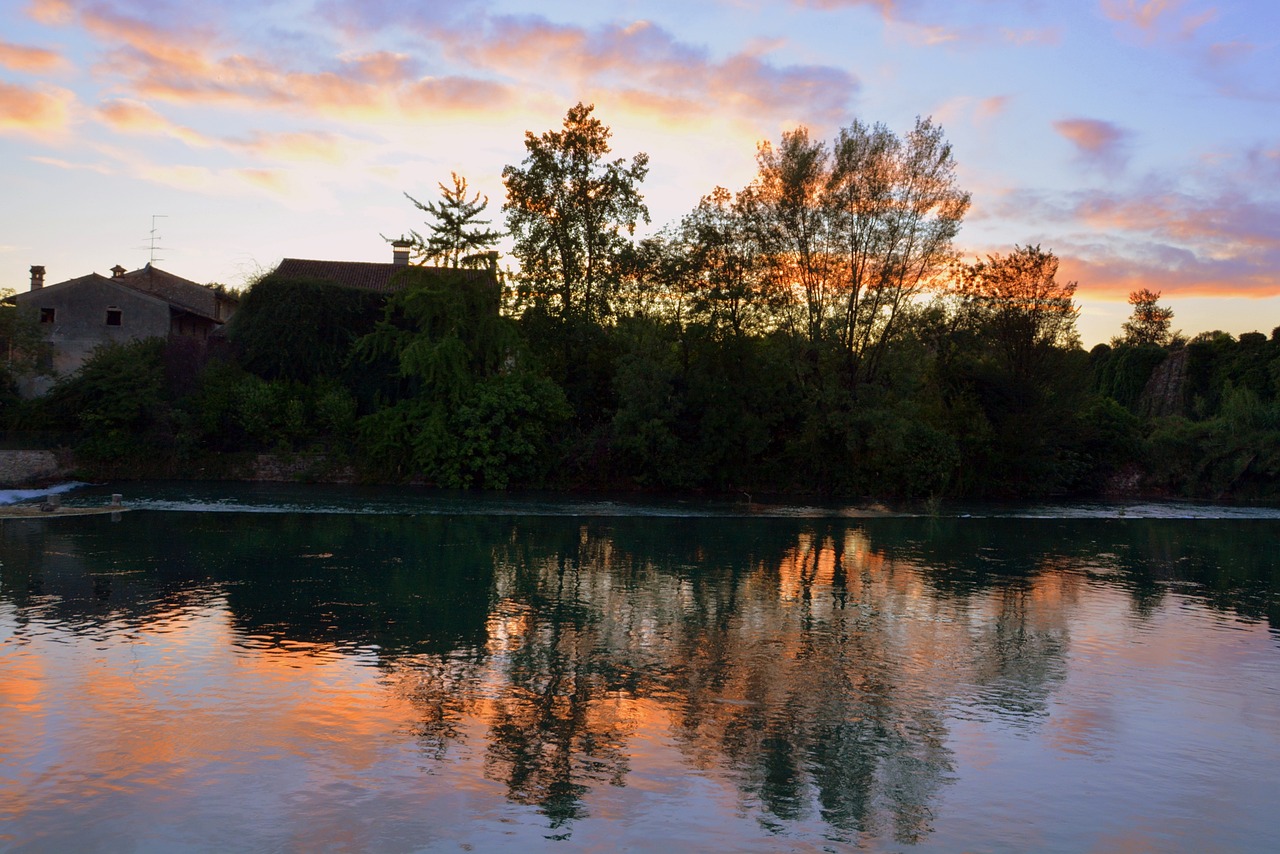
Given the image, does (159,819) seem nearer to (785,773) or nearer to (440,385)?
(785,773)

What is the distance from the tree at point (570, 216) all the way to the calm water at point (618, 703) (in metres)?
24.8

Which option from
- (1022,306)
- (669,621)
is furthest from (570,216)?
(669,621)

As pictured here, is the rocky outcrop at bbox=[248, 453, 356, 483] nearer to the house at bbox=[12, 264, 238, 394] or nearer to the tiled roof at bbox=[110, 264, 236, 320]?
the house at bbox=[12, 264, 238, 394]

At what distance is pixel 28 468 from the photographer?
3531 cm

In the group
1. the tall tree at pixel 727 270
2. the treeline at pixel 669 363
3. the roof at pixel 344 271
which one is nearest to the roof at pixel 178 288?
the roof at pixel 344 271

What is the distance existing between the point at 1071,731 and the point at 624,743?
4.13 m

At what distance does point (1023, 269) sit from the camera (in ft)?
140

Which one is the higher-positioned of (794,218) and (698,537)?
(794,218)

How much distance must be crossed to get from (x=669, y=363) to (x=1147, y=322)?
69.4 meters

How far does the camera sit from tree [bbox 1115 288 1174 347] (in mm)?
90188

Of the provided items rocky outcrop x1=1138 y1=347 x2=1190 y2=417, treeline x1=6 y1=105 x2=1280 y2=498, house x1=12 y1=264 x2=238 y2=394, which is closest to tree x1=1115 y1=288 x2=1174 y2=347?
rocky outcrop x1=1138 y1=347 x2=1190 y2=417

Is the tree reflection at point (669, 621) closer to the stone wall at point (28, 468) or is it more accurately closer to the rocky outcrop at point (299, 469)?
the rocky outcrop at point (299, 469)

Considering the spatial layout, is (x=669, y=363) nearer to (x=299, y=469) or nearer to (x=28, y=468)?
(x=299, y=469)

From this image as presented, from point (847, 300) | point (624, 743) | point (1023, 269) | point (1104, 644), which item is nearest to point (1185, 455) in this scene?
point (1023, 269)
